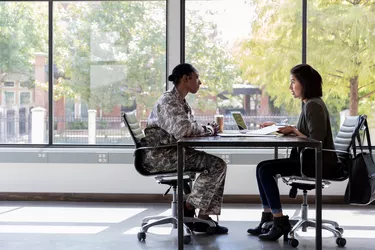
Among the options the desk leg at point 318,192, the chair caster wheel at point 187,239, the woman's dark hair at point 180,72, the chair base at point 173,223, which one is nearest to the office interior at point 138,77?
the chair base at point 173,223

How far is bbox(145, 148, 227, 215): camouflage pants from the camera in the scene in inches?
184

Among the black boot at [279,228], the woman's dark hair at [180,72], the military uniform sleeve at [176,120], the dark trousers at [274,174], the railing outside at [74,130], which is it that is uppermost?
the woman's dark hair at [180,72]

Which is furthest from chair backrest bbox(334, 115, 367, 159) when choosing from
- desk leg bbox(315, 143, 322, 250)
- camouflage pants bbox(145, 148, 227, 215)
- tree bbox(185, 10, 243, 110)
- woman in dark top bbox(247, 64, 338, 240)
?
tree bbox(185, 10, 243, 110)

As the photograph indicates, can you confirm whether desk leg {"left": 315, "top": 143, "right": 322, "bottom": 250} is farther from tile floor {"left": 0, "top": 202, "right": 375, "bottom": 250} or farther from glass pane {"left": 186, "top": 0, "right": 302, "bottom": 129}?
glass pane {"left": 186, "top": 0, "right": 302, "bottom": 129}

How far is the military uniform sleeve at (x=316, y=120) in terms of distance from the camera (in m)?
4.43

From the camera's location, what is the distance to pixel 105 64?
681 centimetres

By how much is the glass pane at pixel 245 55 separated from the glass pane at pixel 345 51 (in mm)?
199

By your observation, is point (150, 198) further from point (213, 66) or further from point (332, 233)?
point (332, 233)

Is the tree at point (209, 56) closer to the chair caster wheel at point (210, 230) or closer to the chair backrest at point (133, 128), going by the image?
the chair backrest at point (133, 128)

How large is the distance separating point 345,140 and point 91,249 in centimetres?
205

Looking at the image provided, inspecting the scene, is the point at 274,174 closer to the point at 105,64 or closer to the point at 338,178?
the point at 338,178

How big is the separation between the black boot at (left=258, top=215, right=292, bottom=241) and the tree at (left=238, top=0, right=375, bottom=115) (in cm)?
225

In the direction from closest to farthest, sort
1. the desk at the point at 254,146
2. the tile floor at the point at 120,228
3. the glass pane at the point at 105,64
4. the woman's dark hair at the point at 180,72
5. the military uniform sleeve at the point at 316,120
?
the desk at the point at 254,146
the military uniform sleeve at the point at 316,120
the tile floor at the point at 120,228
the woman's dark hair at the point at 180,72
the glass pane at the point at 105,64

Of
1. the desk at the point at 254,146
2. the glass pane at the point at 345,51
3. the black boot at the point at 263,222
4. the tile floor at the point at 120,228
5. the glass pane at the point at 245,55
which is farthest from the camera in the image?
the glass pane at the point at 245,55
